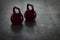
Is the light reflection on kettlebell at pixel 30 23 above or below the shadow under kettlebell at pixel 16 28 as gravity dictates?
above

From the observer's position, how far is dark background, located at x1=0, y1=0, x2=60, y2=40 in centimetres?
121

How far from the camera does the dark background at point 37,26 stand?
3.97 feet

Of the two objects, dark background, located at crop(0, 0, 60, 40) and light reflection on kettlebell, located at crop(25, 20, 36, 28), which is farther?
light reflection on kettlebell, located at crop(25, 20, 36, 28)

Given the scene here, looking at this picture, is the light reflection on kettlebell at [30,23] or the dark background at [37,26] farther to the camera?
the light reflection on kettlebell at [30,23]

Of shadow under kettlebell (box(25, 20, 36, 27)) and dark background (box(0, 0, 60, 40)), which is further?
shadow under kettlebell (box(25, 20, 36, 27))

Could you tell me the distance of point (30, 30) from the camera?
1.28 metres

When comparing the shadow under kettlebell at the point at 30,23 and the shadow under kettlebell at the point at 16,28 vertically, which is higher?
the shadow under kettlebell at the point at 30,23

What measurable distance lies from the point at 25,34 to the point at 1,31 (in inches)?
6.4

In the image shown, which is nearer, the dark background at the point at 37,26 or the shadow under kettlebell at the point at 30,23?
the dark background at the point at 37,26

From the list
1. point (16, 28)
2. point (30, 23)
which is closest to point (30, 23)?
point (30, 23)

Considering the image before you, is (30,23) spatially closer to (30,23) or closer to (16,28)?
(30,23)

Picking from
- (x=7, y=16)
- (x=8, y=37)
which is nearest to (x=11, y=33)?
(x=8, y=37)

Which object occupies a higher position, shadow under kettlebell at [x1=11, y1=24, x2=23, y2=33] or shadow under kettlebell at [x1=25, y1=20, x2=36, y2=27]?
shadow under kettlebell at [x1=25, y1=20, x2=36, y2=27]

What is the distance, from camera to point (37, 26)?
1.33 m
